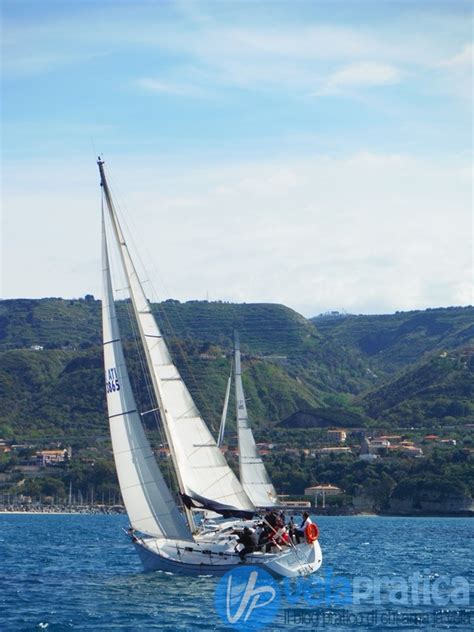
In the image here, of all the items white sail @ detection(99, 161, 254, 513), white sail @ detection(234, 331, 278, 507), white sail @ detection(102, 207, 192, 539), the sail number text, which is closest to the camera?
white sail @ detection(102, 207, 192, 539)

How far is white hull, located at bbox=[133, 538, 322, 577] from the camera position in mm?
39562

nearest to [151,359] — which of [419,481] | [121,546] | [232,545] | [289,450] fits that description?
[232,545]

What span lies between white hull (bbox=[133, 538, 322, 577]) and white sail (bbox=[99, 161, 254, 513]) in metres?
1.93

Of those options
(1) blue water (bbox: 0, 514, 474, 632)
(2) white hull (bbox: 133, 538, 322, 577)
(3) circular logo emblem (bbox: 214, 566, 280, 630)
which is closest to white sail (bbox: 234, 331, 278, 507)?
(1) blue water (bbox: 0, 514, 474, 632)

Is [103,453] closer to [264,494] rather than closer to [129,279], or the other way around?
[264,494]

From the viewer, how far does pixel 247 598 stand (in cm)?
3638

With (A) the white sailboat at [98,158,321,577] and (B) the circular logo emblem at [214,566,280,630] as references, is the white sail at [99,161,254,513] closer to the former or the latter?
(A) the white sailboat at [98,158,321,577]

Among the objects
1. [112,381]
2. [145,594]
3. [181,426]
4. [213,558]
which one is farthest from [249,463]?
[145,594]

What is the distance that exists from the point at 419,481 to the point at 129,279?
101 m

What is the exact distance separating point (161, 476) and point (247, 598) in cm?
578

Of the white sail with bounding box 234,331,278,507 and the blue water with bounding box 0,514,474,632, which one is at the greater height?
the white sail with bounding box 234,331,278,507

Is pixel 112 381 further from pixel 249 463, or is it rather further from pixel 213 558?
pixel 249 463

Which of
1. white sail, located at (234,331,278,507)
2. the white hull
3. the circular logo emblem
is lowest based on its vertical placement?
the circular logo emblem

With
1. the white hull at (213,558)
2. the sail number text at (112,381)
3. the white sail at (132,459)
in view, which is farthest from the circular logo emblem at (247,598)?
the sail number text at (112,381)
